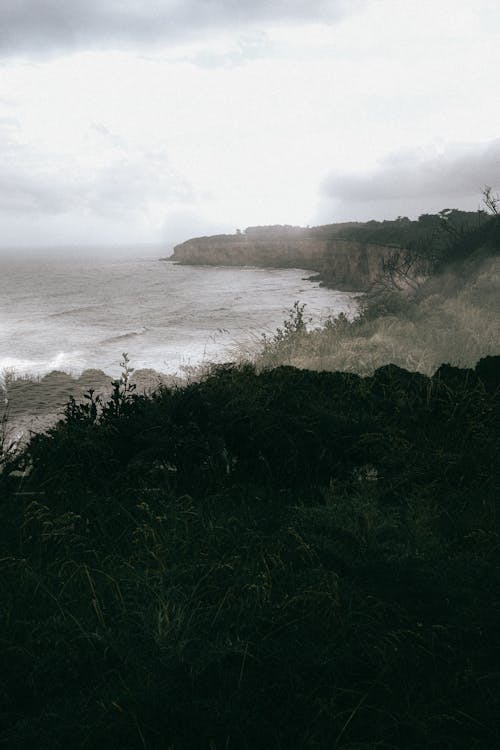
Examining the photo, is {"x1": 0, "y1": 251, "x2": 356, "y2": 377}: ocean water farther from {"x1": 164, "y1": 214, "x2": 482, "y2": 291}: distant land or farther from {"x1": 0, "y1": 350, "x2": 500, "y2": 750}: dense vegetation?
{"x1": 0, "y1": 350, "x2": 500, "y2": 750}: dense vegetation

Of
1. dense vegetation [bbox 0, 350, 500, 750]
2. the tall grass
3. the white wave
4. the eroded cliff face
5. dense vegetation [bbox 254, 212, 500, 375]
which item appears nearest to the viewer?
dense vegetation [bbox 0, 350, 500, 750]

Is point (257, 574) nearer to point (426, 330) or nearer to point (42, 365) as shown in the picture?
point (426, 330)

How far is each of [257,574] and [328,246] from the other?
230 feet

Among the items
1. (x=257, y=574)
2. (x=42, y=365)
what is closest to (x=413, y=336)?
(x=257, y=574)

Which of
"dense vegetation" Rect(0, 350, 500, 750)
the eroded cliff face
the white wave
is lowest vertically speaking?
the white wave

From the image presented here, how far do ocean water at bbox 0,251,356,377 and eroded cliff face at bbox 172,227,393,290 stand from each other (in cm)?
419

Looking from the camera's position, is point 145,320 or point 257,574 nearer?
point 257,574

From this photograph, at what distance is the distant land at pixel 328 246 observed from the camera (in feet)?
176

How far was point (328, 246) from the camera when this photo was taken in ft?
235

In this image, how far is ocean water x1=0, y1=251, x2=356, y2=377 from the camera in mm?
23609

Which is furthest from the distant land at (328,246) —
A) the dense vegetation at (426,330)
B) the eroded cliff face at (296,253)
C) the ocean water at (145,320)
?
the dense vegetation at (426,330)

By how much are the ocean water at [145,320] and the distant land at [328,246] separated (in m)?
4.60

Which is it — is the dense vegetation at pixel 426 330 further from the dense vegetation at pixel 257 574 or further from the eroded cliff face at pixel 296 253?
the eroded cliff face at pixel 296 253

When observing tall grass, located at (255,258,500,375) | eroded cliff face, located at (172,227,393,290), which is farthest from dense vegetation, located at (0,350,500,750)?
eroded cliff face, located at (172,227,393,290)
